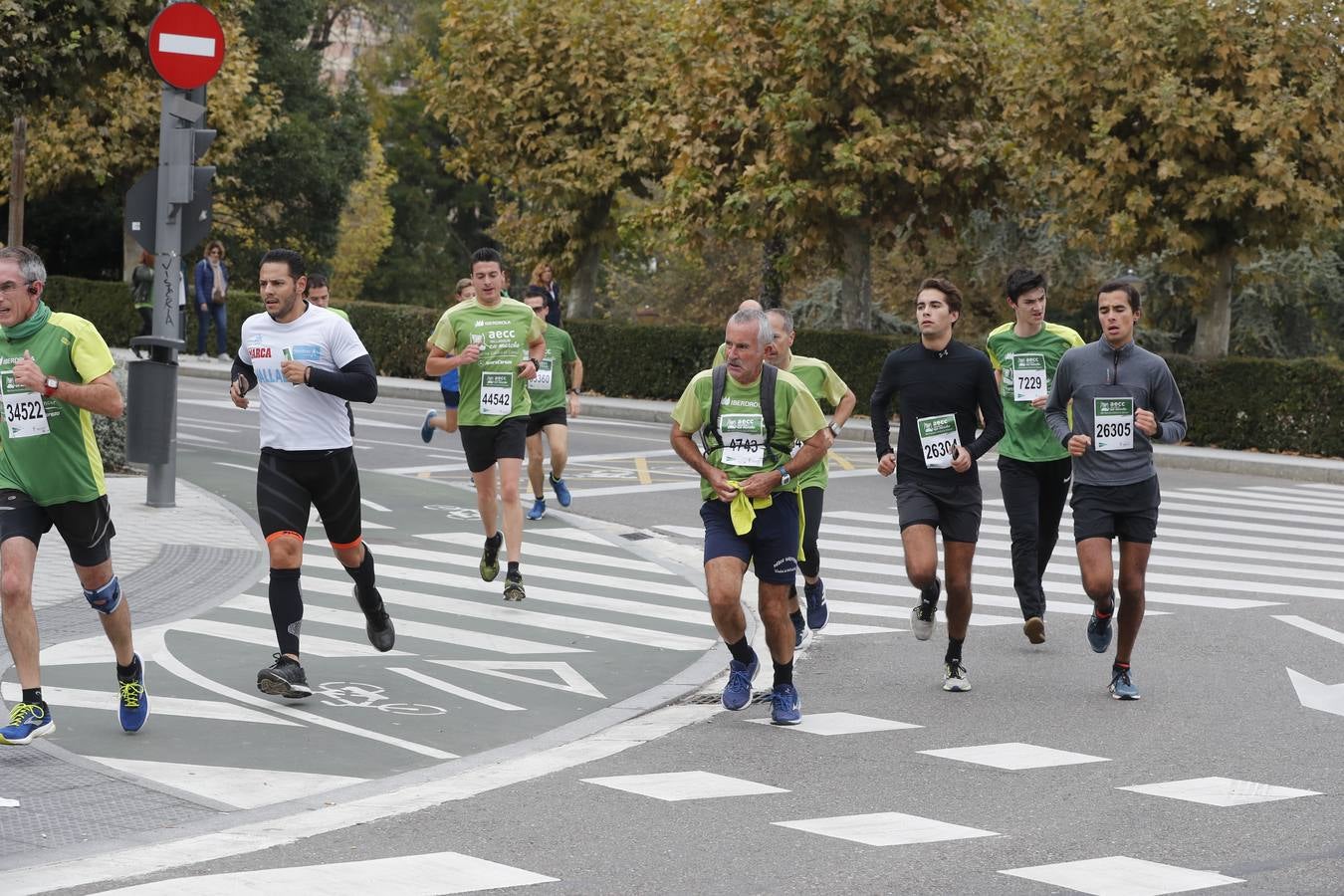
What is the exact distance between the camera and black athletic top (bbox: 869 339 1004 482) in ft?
30.8

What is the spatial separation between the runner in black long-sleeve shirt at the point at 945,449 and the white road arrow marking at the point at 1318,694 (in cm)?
156

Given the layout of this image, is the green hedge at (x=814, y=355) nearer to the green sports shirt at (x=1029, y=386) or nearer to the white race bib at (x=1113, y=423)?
the green sports shirt at (x=1029, y=386)

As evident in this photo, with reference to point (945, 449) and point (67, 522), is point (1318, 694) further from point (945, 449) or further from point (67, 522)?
point (67, 522)

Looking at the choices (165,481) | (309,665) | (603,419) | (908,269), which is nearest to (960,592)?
(309,665)

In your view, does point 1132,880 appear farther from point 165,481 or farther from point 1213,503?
point 1213,503

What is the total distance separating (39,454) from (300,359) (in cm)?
139

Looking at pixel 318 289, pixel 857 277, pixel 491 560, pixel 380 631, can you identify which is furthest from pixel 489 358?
pixel 857 277

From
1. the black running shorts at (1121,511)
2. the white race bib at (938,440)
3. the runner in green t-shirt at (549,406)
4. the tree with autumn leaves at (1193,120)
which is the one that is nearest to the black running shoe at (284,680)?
the white race bib at (938,440)

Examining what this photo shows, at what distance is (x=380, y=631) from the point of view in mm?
9203

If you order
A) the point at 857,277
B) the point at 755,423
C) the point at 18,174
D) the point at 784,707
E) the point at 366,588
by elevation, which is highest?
the point at 18,174

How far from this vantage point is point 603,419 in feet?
95.2

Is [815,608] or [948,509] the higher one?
[948,509]

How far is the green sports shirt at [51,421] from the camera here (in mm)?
7434

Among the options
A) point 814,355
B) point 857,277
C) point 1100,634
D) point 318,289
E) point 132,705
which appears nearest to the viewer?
point 132,705
